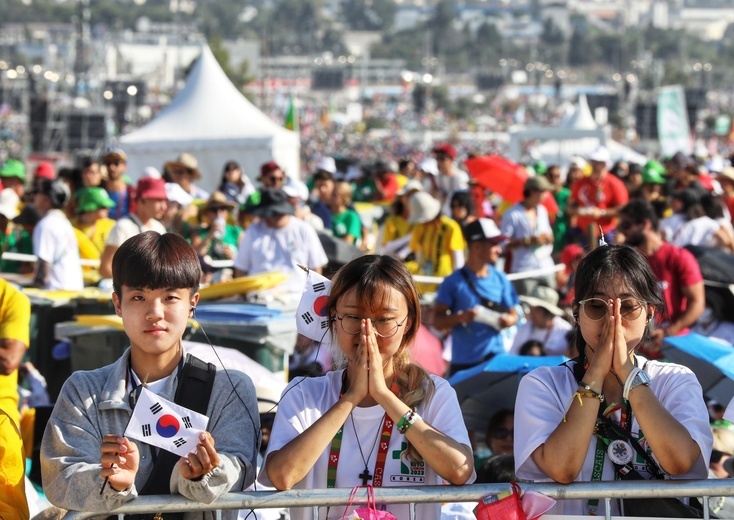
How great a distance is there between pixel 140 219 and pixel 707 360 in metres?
3.37

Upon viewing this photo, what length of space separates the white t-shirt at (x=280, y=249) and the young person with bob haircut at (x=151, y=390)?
424cm

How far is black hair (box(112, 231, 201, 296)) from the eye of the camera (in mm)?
3064

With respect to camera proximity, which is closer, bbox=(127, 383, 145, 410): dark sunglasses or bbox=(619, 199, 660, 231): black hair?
bbox=(127, 383, 145, 410): dark sunglasses

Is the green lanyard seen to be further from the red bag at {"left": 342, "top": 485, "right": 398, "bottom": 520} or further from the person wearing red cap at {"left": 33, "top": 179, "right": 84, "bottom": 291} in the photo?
the person wearing red cap at {"left": 33, "top": 179, "right": 84, "bottom": 291}

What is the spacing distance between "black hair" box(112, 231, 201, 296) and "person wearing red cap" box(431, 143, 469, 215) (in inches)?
357

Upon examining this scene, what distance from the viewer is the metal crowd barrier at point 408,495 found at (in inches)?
113

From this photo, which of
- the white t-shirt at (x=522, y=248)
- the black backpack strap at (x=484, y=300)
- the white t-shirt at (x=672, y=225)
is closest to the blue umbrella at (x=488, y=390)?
the black backpack strap at (x=484, y=300)

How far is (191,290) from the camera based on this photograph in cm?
315

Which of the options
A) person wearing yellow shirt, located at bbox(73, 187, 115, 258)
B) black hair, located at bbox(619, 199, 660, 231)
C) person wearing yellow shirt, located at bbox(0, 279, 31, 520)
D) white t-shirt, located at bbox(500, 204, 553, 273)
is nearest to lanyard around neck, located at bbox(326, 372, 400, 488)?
person wearing yellow shirt, located at bbox(0, 279, 31, 520)

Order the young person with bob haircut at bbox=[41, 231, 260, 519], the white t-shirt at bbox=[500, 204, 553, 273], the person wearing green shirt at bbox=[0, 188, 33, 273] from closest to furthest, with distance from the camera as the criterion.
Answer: the young person with bob haircut at bbox=[41, 231, 260, 519] < the person wearing green shirt at bbox=[0, 188, 33, 273] < the white t-shirt at bbox=[500, 204, 553, 273]

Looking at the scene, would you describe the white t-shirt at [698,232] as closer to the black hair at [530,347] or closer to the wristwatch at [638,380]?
the black hair at [530,347]

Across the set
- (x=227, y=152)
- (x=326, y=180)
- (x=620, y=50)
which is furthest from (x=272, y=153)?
(x=620, y=50)

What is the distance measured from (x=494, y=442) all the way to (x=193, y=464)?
114 inches

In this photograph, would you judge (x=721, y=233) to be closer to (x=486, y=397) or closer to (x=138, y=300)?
(x=486, y=397)
